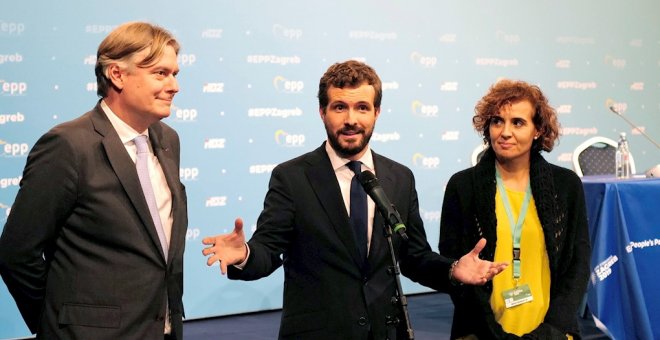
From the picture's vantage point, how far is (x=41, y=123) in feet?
20.6

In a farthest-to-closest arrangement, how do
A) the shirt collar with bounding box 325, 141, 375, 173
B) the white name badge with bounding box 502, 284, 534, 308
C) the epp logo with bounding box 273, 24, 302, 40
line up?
the epp logo with bounding box 273, 24, 302, 40
the white name badge with bounding box 502, 284, 534, 308
the shirt collar with bounding box 325, 141, 375, 173

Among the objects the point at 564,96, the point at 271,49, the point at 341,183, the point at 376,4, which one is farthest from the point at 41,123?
the point at 564,96

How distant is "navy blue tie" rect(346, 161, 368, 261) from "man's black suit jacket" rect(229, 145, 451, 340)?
0.03m

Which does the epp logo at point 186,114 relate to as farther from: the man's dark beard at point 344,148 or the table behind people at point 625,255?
the man's dark beard at point 344,148

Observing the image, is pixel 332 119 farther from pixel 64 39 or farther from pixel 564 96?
pixel 564 96

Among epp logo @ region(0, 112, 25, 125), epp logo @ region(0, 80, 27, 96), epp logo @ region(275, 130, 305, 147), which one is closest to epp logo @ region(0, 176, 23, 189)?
epp logo @ region(0, 112, 25, 125)

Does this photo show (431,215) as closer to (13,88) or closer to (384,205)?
(13,88)

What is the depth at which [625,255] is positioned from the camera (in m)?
5.75

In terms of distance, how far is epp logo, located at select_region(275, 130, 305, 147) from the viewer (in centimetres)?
737

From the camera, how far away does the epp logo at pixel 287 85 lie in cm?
732

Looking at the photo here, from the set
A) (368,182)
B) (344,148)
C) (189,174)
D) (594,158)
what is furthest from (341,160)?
(594,158)

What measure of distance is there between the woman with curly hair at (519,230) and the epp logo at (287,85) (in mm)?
3873

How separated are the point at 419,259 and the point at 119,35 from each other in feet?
4.55

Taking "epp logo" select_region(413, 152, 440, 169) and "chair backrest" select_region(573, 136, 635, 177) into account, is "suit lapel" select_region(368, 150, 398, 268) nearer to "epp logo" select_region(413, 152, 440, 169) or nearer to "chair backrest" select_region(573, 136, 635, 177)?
"chair backrest" select_region(573, 136, 635, 177)
